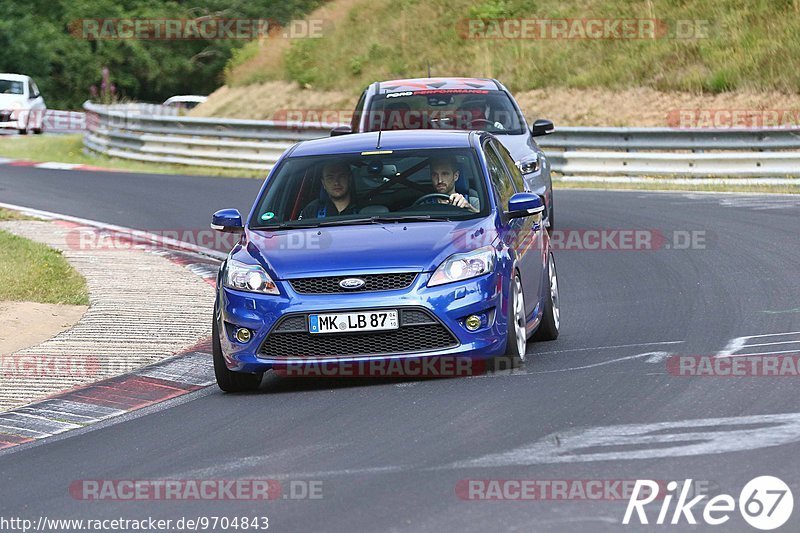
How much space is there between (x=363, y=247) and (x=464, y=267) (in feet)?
2.07

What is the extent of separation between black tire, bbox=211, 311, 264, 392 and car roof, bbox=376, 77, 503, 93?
26.0 feet

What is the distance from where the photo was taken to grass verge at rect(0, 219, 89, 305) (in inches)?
538

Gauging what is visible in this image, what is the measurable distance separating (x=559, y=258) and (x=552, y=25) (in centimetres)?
2092

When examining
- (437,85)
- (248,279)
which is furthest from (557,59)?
(248,279)

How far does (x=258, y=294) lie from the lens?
30.2 ft

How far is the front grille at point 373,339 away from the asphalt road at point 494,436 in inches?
9.9

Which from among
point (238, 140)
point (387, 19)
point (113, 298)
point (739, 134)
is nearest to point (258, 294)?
point (113, 298)

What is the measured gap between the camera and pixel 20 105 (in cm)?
4238

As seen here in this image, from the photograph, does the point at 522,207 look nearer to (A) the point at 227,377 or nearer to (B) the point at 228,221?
(B) the point at 228,221

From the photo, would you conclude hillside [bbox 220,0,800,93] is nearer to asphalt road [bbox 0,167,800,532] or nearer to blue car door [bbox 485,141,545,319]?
asphalt road [bbox 0,167,800,532]

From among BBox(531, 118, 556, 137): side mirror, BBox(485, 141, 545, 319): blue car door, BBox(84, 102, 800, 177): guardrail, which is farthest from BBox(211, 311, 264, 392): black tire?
BBox(84, 102, 800, 177): guardrail

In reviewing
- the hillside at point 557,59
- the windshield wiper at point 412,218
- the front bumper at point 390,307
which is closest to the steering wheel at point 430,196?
the windshield wiper at point 412,218

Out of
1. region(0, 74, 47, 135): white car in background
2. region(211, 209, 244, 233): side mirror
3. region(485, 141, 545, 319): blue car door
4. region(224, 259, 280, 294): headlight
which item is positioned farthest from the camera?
region(0, 74, 47, 135): white car in background

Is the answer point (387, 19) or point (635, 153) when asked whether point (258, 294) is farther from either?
point (387, 19)
